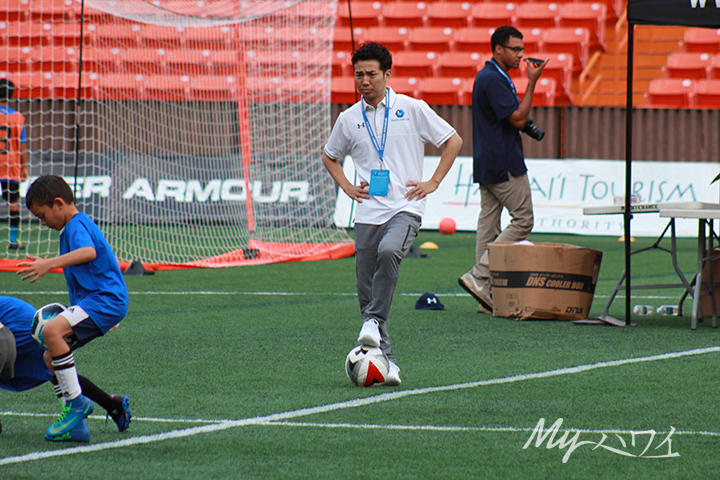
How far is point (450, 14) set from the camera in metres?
21.8

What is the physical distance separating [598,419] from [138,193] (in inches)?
520

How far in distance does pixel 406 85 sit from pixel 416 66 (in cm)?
93

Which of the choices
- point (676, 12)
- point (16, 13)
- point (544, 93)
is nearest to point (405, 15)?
point (544, 93)

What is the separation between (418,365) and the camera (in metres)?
5.43

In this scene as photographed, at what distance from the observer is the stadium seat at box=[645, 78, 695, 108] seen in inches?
754

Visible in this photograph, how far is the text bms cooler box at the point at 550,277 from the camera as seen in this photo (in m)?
7.18

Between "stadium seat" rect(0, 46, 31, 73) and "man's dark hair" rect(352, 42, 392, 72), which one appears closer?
"man's dark hair" rect(352, 42, 392, 72)

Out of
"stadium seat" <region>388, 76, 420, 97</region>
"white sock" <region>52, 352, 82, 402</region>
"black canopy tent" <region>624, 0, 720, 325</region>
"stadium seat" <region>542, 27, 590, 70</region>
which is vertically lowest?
"white sock" <region>52, 352, 82, 402</region>

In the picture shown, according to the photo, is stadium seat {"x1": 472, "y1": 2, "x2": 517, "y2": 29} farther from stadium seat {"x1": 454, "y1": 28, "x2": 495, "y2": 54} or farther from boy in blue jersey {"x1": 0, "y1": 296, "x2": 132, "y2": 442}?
boy in blue jersey {"x1": 0, "y1": 296, "x2": 132, "y2": 442}

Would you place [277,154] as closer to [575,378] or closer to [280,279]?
[280,279]

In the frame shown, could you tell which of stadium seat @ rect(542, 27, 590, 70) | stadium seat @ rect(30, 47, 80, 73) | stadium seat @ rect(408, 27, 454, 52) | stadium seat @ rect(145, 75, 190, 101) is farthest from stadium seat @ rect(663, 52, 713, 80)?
stadium seat @ rect(30, 47, 80, 73)

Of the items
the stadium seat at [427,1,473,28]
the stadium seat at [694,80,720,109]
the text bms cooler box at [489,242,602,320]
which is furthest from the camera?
the stadium seat at [427,1,473,28]

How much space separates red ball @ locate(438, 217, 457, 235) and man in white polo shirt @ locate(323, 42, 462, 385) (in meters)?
11.0

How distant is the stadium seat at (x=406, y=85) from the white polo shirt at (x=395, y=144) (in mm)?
14378
